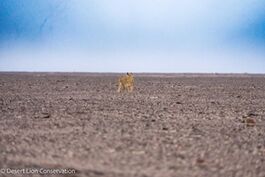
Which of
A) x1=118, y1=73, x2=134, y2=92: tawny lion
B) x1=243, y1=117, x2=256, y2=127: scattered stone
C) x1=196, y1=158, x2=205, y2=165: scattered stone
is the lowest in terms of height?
x1=196, y1=158, x2=205, y2=165: scattered stone

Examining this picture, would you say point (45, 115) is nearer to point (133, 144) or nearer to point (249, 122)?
point (133, 144)

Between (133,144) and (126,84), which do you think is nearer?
(133,144)

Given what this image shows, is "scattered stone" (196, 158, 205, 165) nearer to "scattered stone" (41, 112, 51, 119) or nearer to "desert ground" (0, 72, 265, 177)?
"desert ground" (0, 72, 265, 177)

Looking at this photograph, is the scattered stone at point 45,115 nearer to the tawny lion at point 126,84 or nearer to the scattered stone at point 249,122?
the scattered stone at point 249,122

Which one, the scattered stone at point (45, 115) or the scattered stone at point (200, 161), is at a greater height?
the scattered stone at point (45, 115)

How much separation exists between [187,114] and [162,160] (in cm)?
623

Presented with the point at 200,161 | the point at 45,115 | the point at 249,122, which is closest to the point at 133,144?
the point at 200,161

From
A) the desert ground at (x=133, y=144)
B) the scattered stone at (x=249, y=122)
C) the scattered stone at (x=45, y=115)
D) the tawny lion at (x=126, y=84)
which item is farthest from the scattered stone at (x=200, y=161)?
the tawny lion at (x=126, y=84)

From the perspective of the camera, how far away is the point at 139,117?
1171cm

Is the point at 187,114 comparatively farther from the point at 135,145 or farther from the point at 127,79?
the point at 127,79

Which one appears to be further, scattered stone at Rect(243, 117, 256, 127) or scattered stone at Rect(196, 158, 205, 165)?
scattered stone at Rect(243, 117, 256, 127)

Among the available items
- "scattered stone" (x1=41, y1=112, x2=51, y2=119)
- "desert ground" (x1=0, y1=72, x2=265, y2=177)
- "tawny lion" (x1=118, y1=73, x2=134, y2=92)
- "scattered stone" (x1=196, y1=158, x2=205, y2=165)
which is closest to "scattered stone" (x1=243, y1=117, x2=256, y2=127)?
"desert ground" (x1=0, y1=72, x2=265, y2=177)

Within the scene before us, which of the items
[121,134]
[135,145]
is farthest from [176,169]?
[121,134]

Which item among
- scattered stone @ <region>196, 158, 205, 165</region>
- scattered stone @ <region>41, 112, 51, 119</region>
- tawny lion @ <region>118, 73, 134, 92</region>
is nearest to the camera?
scattered stone @ <region>196, 158, 205, 165</region>
